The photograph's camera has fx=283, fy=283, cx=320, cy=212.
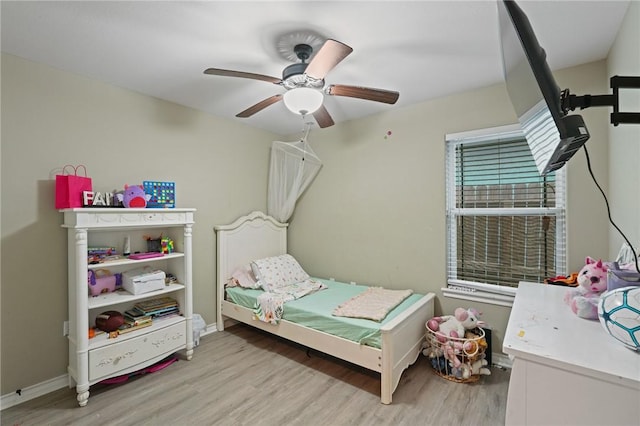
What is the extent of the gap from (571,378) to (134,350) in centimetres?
270

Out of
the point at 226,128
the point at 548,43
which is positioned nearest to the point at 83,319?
the point at 226,128

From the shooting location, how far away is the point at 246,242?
3.51 m

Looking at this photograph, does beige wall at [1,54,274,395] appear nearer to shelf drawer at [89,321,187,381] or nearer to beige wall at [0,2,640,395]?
beige wall at [0,2,640,395]

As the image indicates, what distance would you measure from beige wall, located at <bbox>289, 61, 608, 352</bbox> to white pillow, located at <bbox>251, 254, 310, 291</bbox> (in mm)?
358

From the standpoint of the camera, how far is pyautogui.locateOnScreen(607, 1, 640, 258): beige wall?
4.66ft

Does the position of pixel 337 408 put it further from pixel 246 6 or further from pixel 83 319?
pixel 246 6

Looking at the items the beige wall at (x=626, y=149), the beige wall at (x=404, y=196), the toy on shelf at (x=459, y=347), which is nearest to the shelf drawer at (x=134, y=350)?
the beige wall at (x=404, y=196)

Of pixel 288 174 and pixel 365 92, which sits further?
pixel 288 174

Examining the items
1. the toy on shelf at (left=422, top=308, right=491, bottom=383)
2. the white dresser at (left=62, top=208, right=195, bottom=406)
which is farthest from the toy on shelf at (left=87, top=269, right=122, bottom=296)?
the toy on shelf at (left=422, top=308, right=491, bottom=383)

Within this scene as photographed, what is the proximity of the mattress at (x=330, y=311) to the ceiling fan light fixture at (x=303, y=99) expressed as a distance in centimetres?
163

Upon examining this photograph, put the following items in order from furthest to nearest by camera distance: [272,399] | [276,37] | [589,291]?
1. [272,399]
2. [276,37]
3. [589,291]

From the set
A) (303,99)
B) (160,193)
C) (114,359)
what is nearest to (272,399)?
(114,359)

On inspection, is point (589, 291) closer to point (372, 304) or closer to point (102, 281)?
point (372, 304)

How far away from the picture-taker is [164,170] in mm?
2857
